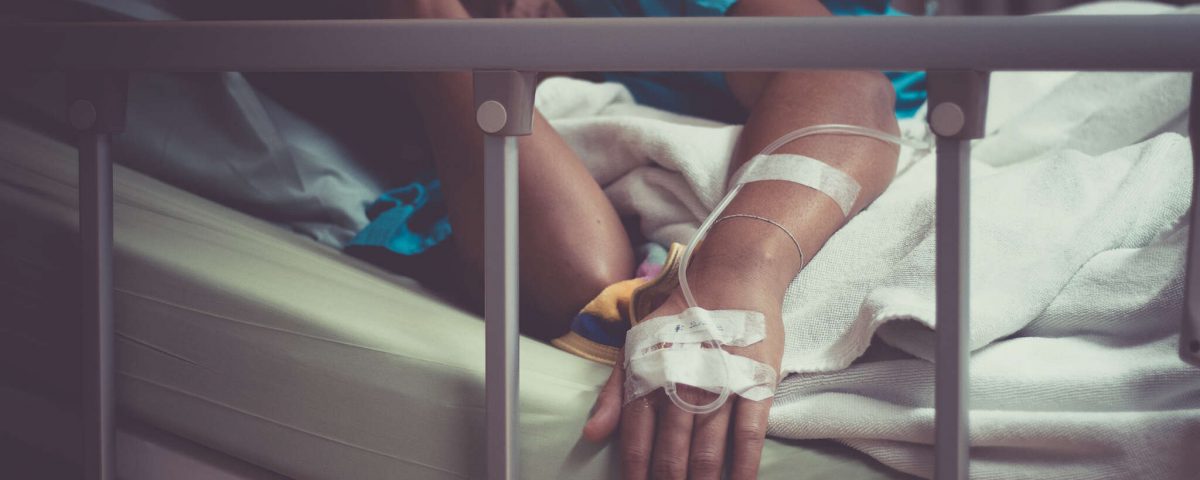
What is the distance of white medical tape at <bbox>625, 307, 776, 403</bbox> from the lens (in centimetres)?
58

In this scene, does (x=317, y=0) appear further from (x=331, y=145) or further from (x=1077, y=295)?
(x=1077, y=295)

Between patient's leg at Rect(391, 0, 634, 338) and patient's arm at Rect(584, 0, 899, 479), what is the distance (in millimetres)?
124

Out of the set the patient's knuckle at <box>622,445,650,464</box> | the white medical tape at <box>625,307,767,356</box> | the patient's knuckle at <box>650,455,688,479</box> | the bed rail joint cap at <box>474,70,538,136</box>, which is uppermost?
the bed rail joint cap at <box>474,70,538,136</box>

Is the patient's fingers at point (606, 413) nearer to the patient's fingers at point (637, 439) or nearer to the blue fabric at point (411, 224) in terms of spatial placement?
the patient's fingers at point (637, 439)

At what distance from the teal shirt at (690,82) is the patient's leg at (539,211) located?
0.40 metres

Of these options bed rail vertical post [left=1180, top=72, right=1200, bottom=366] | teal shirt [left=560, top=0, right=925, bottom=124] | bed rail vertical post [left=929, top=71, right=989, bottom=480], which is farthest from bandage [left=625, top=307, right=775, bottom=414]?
teal shirt [left=560, top=0, right=925, bottom=124]

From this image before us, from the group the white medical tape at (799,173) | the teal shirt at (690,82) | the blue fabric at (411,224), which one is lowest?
the white medical tape at (799,173)

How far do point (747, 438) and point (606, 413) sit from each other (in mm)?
100

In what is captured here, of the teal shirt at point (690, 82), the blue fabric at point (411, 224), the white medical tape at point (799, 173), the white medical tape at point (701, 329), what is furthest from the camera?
the teal shirt at point (690, 82)

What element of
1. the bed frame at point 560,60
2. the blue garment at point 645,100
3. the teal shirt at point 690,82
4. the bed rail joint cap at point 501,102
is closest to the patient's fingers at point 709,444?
the bed frame at point 560,60

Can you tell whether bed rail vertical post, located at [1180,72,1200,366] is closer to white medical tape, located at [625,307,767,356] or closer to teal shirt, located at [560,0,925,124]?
white medical tape, located at [625,307,767,356]

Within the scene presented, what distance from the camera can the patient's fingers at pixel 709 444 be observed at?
58cm

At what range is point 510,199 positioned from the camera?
0.55 metres

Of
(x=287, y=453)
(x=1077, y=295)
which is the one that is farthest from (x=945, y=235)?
(x=287, y=453)
